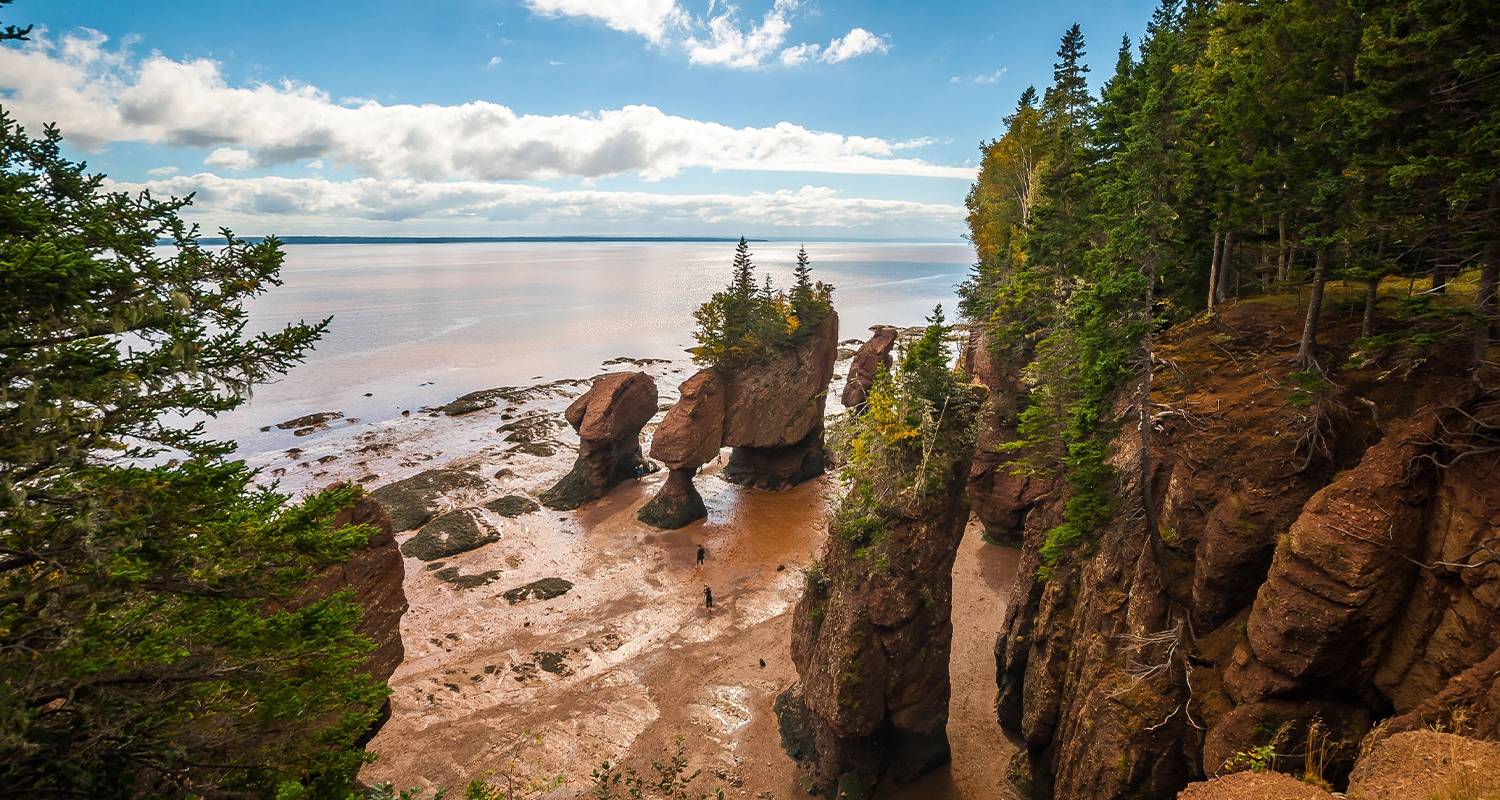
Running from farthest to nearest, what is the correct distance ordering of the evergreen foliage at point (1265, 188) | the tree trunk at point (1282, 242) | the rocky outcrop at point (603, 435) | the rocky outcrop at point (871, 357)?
the rocky outcrop at point (871, 357), the rocky outcrop at point (603, 435), the tree trunk at point (1282, 242), the evergreen foliage at point (1265, 188)

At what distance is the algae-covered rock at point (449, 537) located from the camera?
31.2 m

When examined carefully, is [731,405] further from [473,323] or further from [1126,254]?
[473,323]

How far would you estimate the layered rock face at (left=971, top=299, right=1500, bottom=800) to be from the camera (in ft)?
27.0

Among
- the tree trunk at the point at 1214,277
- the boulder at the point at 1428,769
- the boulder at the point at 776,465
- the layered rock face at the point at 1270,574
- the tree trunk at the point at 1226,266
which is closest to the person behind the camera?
the boulder at the point at 1428,769

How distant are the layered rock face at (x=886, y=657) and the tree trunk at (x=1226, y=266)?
785 centimetres

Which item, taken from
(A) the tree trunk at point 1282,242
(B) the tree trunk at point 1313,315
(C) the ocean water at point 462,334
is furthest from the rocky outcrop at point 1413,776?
(C) the ocean water at point 462,334

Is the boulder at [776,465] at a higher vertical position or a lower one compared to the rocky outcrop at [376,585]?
lower

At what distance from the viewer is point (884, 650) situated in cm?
1695

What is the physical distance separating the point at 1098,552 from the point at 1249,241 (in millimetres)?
8487

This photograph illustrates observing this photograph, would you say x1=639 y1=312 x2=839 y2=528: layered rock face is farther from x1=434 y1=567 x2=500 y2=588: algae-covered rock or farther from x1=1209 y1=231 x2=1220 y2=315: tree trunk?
x1=1209 y1=231 x2=1220 y2=315: tree trunk

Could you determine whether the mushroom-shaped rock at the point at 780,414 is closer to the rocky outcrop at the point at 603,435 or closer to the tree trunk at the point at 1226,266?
the rocky outcrop at the point at 603,435

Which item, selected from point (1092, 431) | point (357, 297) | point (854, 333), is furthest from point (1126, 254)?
point (357, 297)

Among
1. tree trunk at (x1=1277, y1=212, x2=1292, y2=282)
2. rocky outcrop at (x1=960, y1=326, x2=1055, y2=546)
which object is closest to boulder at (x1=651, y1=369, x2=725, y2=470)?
rocky outcrop at (x1=960, y1=326, x2=1055, y2=546)

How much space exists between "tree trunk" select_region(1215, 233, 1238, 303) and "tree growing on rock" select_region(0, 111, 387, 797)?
767 inches
